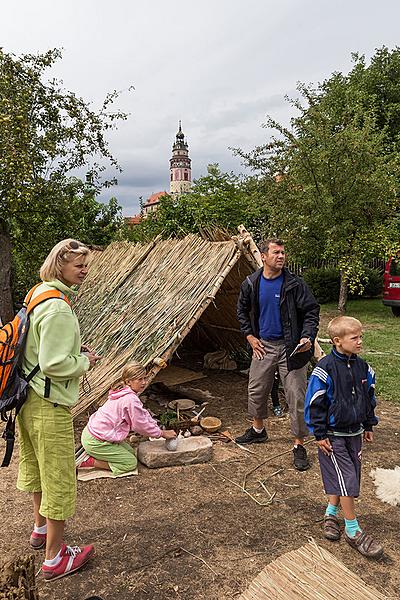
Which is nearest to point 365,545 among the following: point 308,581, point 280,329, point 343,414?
point 308,581

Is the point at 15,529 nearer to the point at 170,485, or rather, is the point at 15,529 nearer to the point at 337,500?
the point at 170,485

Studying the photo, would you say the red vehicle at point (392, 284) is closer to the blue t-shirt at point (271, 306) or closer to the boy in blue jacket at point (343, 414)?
the blue t-shirt at point (271, 306)

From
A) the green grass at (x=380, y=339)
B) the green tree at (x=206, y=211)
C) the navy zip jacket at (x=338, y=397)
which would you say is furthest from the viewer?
the green tree at (x=206, y=211)

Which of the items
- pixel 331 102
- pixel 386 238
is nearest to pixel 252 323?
pixel 386 238

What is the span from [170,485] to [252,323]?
159 cm

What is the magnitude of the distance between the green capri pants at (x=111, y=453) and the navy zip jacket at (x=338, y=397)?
1748 mm

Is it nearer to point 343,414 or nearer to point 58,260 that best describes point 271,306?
point 343,414

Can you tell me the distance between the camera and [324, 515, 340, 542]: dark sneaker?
308 centimetres

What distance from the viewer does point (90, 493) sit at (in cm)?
375

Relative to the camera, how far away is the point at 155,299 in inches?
219

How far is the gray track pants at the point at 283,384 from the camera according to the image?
167 inches

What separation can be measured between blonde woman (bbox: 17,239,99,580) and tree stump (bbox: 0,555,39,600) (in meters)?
0.55

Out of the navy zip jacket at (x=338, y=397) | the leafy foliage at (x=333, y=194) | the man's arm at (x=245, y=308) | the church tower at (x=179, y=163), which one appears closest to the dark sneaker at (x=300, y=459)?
the man's arm at (x=245, y=308)

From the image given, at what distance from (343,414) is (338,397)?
4.1 inches
